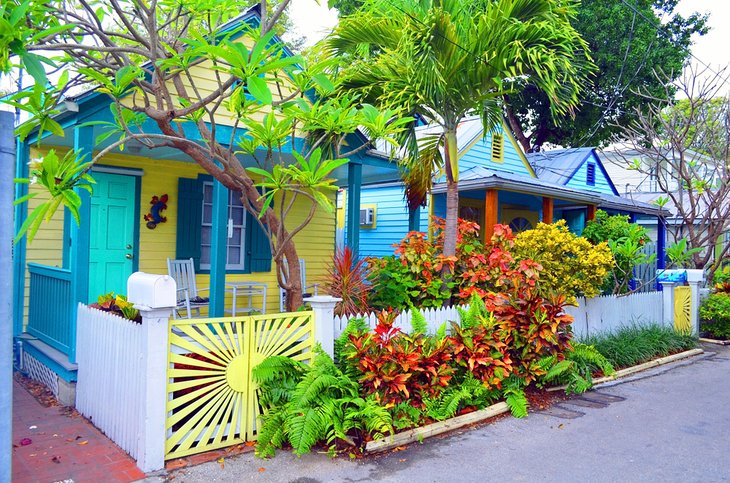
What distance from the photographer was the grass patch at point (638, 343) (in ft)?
26.9

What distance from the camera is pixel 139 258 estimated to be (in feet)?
26.7

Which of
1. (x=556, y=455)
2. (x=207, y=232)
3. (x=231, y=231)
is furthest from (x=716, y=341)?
(x=207, y=232)

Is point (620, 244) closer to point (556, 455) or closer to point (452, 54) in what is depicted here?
point (452, 54)

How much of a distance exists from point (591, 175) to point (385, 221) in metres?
7.64

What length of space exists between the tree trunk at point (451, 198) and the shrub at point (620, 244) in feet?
10.8

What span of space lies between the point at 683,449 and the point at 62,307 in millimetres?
6521

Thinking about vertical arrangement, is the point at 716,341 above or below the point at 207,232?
below

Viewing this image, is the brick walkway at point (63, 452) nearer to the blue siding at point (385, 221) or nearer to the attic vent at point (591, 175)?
the blue siding at point (385, 221)

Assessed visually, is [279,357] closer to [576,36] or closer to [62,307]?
[62,307]

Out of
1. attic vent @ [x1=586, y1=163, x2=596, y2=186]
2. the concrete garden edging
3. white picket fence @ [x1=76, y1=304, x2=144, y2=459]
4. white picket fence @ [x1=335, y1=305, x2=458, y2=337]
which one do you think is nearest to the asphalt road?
white picket fence @ [x1=76, y1=304, x2=144, y2=459]

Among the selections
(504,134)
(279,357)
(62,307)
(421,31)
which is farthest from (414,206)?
(504,134)

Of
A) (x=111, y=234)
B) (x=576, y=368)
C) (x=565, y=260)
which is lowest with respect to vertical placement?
(x=576, y=368)

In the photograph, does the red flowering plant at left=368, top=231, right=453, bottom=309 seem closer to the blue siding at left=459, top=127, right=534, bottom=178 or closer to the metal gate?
the metal gate

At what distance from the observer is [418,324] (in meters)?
5.86
